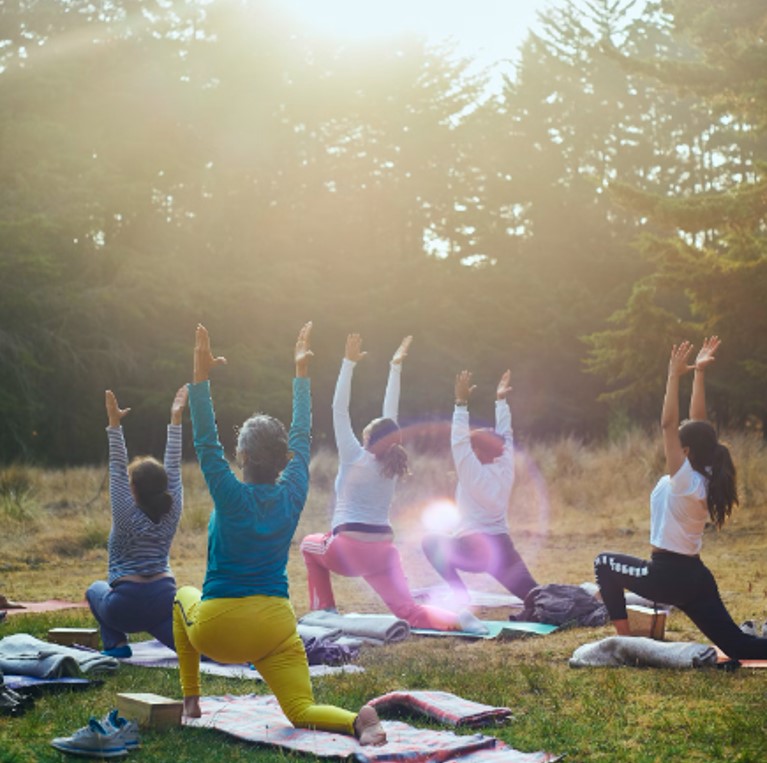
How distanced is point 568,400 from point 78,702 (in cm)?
2588

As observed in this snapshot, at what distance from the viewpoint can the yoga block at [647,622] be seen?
658 cm

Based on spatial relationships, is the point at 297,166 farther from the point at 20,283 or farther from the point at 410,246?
the point at 20,283

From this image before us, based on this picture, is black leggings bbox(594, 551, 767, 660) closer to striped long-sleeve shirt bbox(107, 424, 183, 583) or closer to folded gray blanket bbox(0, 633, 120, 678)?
striped long-sleeve shirt bbox(107, 424, 183, 583)

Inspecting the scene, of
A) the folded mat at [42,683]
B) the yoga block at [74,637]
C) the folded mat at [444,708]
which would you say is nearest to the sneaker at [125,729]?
the folded mat at [444,708]

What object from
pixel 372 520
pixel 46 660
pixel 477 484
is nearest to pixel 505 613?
pixel 477 484

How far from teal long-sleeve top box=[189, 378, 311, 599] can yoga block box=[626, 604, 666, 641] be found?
298 centimetres

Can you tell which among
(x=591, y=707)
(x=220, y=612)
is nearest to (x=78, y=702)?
(x=220, y=612)

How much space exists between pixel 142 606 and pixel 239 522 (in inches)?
73.9

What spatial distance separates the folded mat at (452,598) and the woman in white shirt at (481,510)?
575 mm

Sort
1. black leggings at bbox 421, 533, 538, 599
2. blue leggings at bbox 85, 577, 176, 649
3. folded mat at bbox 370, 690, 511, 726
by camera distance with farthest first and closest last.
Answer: black leggings at bbox 421, 533, 538, 599 → blue leggings at bbox 85, 577, 176, 649 → folded mat at bbox 370, 690, 511, 726

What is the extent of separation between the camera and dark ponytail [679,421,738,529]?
225 inches

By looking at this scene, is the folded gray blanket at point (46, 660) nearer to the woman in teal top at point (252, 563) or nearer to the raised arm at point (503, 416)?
the woman in teal top at point (252, 563)

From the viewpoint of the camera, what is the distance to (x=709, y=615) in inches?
227

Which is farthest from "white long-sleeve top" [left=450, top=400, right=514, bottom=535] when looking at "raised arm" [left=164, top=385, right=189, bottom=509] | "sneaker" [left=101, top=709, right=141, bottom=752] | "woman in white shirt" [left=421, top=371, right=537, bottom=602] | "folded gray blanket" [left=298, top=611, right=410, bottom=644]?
"sneaker" [left=101, top=709, right=141, bottom=752]
